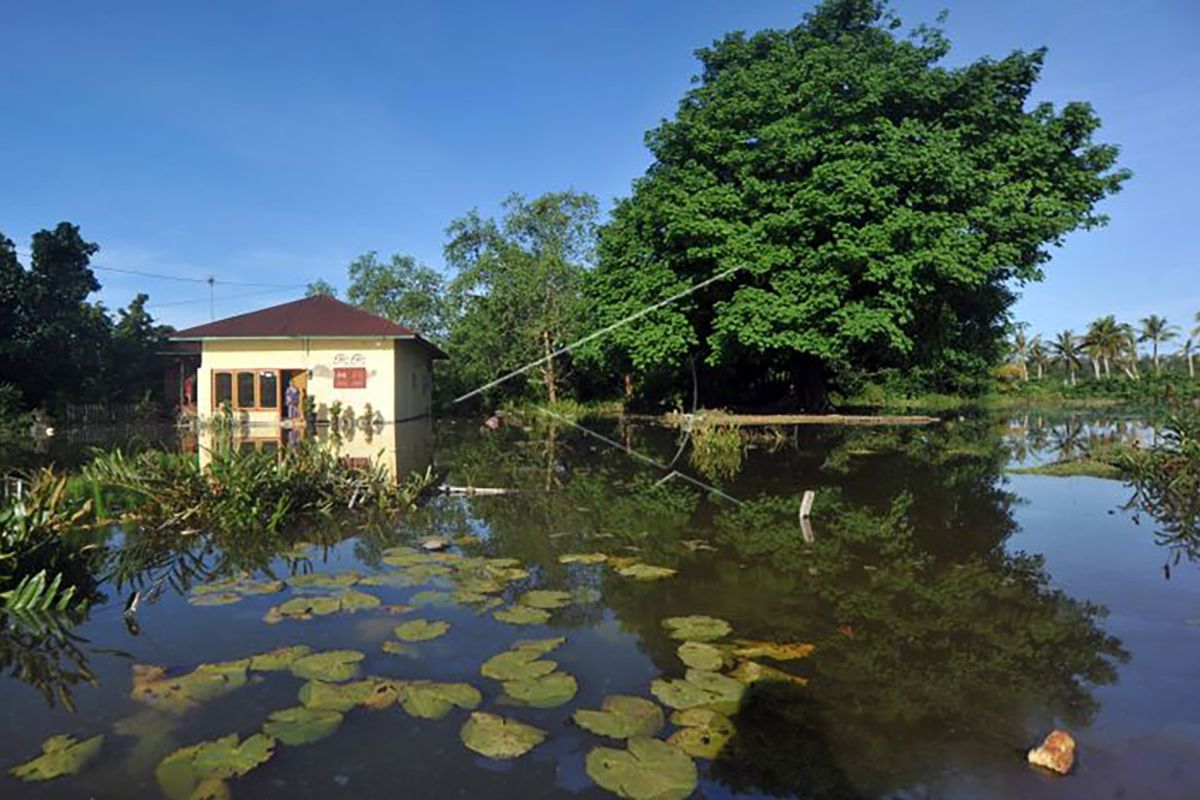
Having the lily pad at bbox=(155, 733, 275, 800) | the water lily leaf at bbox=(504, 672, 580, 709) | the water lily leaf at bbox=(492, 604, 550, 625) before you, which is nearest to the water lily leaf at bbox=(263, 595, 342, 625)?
the water lily leaf at bbox=(492, 604, 550, 625)

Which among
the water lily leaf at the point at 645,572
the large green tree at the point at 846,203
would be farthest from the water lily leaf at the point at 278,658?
the large green tree at the point at 846,203

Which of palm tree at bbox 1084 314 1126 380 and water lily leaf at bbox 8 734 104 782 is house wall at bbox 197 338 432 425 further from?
palm tree at bbox 1084 314 1126 380

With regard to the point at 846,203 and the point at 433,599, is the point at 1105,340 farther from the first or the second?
the point at 433,599

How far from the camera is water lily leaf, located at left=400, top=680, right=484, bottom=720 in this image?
314 centimetres

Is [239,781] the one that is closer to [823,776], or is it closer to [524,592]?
[823,776]

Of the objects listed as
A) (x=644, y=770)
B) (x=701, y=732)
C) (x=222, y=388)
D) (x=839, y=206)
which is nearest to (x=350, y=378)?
(x=222, y=388)

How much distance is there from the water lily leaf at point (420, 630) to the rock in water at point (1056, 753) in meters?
2.97

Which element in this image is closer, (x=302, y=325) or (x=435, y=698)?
(x=435, y=698)

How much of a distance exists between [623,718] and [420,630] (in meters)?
1.59

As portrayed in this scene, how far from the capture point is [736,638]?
13.3 ft

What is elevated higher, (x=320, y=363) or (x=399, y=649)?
(x=320, y=363)

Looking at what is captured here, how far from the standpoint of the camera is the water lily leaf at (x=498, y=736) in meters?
2.82

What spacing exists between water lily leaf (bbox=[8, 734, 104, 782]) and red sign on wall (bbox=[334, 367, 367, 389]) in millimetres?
18434

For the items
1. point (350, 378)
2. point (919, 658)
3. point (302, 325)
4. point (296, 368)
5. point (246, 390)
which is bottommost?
point (919, 658)
